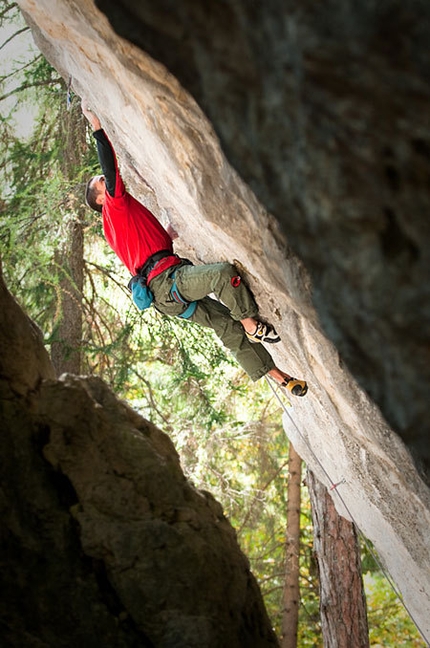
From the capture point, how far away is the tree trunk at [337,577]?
8656 millimetres

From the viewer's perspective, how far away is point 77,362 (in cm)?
952

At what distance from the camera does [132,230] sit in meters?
5.85

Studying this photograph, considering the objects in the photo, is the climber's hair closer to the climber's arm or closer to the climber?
the climber

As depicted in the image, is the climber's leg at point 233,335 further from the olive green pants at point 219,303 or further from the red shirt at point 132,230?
the red shirt at point 132,230

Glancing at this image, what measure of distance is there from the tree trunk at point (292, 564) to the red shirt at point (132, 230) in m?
6.55

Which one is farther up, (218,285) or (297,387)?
(218,285)

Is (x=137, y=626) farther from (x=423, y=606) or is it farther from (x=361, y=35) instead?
(x=423, y=606)

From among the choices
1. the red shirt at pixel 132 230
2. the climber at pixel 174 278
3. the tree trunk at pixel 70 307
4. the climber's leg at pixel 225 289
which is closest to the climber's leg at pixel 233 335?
the climber at pixel 174 278

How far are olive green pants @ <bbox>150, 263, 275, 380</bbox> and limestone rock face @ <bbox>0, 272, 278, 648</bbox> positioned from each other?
1840 mm

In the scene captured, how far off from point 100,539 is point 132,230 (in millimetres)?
3040

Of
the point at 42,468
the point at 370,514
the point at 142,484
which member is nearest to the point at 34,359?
the point at 42,468

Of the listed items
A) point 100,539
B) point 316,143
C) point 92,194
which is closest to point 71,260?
point 92,194

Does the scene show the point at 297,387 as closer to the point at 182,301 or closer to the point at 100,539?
the point at 182,301

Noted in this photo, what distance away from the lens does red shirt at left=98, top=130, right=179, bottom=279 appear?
19.0ft
